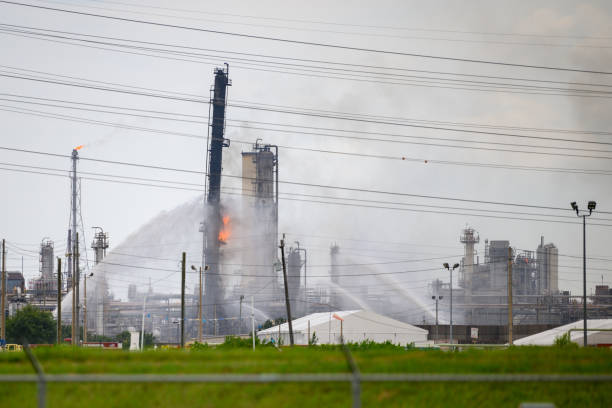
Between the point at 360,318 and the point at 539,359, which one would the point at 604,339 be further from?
the point at 539,359

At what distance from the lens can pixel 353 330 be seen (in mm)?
71438

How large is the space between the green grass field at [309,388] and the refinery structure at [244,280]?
80.9m

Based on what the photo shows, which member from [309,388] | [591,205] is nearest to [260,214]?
[591,205]

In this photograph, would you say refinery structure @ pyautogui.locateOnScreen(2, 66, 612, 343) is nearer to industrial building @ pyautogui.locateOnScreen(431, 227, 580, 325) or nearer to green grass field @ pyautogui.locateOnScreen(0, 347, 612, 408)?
industrial building @ pyautogui.locateOnScreen(431, 227, 580, 325)

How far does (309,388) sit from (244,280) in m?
103

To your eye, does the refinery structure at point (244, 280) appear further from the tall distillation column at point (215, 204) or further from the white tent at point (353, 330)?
the white tent at point (353, 330)

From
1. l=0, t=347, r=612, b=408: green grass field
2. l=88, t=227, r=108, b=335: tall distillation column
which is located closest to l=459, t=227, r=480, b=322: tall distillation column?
l=88, t=227, r=108, b=335: tall distillation column

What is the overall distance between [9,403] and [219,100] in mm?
92933

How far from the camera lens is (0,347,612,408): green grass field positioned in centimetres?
1271

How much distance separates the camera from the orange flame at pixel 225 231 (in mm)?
109256

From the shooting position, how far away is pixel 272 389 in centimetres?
1319

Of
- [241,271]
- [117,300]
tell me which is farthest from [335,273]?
[117,300]

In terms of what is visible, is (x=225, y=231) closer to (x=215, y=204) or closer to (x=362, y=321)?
(x=215, y=204)

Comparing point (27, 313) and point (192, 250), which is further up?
point (192, 250)
